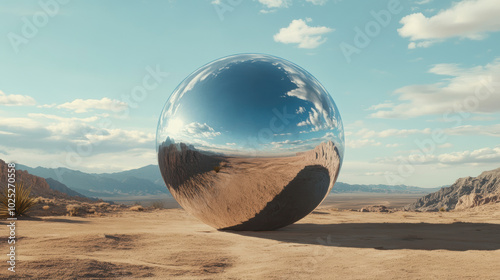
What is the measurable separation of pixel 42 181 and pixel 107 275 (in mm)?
34435

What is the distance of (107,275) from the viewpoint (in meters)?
5.57

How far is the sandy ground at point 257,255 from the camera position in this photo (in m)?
5.78

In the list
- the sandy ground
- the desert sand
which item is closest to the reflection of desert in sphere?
the desert sand

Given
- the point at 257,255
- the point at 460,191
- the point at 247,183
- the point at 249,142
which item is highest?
the point at 249,142

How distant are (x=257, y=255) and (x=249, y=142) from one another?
2.35 meters

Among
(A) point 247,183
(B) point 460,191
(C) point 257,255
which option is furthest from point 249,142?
(B) point 460,191

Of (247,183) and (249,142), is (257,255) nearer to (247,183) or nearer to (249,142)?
(247,183)

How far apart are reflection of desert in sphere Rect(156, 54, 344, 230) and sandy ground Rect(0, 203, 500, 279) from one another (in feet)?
2.97

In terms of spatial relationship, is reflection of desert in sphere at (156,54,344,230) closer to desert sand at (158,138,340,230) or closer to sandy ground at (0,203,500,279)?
desert sand at (158,138,340,230)

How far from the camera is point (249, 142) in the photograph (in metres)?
7.77

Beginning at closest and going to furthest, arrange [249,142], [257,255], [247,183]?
[257,255] → [249,142] → [247,183]

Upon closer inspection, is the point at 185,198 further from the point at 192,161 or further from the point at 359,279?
the point at 359,279

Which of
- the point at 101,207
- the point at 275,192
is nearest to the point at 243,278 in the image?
the point at 275,192

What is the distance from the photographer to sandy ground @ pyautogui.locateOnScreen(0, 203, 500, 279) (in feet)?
19.0
